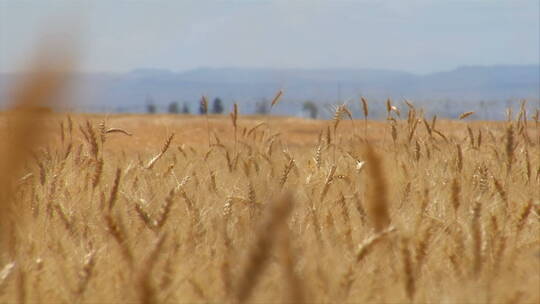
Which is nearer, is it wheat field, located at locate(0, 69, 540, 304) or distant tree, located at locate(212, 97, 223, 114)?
wheat field, located at locate(0, 69, 540, 304)

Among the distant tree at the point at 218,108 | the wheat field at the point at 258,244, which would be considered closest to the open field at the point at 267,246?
the wheat field at the point at 258,244

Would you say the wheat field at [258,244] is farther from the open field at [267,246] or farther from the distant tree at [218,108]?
the distant tree at [218,108]

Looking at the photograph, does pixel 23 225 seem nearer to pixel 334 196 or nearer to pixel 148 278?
pixel 148 278

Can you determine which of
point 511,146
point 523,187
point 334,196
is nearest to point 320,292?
point 511,146

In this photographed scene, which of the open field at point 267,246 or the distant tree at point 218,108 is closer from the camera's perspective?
the open field at point 267,246

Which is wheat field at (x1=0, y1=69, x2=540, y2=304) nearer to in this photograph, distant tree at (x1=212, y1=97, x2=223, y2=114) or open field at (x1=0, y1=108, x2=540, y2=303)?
open field at (x1=0, y1=108, x2=540, y2=303)

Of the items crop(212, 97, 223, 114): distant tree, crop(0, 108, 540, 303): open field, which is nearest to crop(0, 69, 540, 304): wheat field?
crop(0, 108, 540, 303): open field

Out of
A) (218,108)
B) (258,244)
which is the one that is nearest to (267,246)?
(258,244)

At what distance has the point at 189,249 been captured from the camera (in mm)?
1635

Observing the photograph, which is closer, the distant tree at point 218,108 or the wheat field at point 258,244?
the wheat field at point 258,244

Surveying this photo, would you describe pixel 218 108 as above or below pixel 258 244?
below

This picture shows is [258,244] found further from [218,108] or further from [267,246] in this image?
[218,108]

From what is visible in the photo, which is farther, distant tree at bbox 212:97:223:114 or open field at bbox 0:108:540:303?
distant tree at bbox 212:97:223:114

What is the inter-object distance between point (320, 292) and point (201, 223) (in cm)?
59
